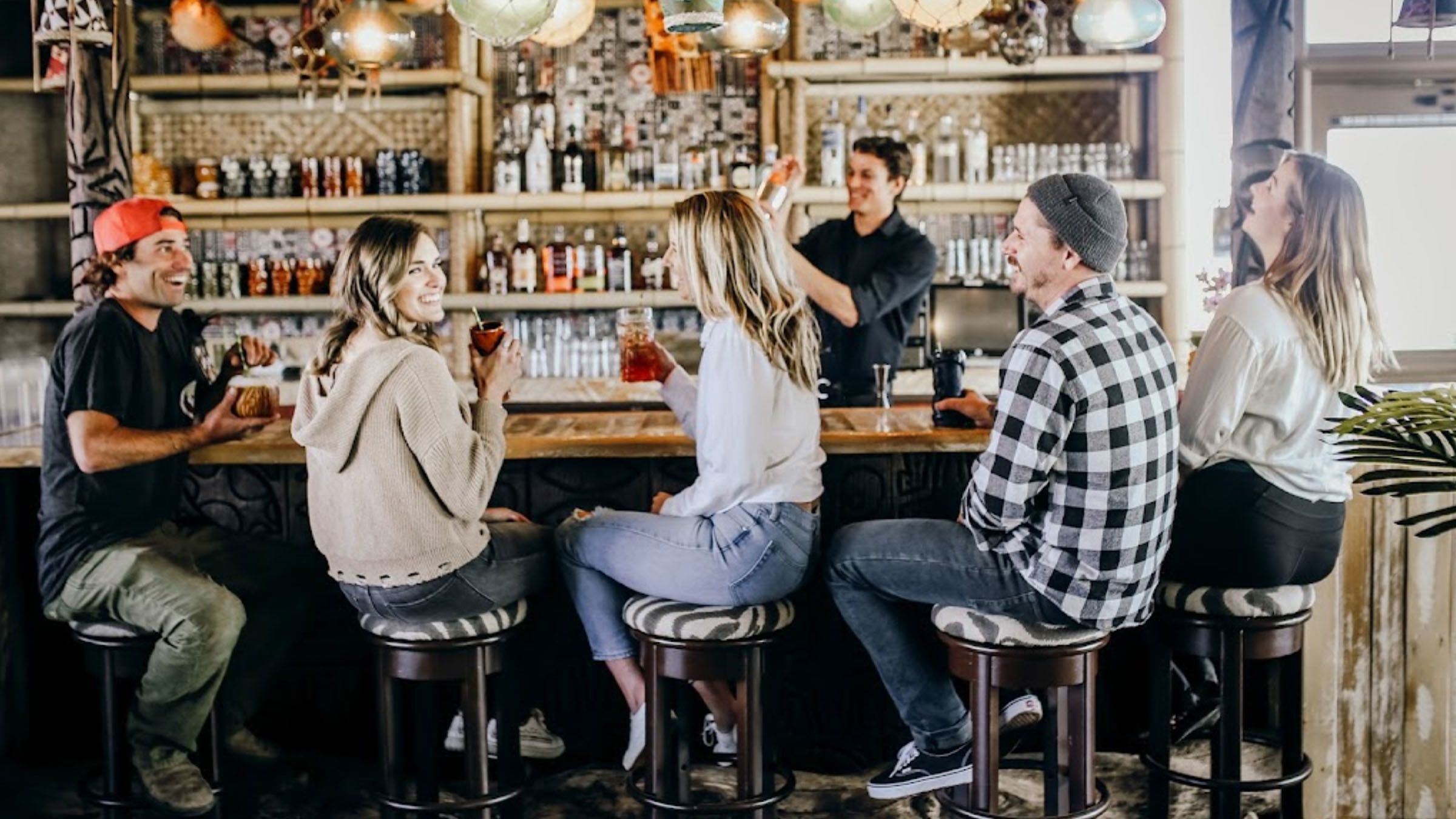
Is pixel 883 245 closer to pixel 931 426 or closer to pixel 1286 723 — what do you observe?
pixel 931 426

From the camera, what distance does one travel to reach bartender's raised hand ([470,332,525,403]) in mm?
2729

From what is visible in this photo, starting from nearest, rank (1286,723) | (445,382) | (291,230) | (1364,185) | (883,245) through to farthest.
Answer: (445,382) → (1286,723) → (883,245) → (1364,185) → (291,230)

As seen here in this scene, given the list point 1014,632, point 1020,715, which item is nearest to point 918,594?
point 1014,632

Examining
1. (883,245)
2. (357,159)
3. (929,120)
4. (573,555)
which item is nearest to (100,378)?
(573,555)

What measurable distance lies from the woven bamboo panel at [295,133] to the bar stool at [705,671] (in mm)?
3764

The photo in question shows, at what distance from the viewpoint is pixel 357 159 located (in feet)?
18.9

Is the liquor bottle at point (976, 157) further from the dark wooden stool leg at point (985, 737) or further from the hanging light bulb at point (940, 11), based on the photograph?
the dark wooden stool leg at point (985, 737)

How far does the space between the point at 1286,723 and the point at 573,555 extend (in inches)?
57.7

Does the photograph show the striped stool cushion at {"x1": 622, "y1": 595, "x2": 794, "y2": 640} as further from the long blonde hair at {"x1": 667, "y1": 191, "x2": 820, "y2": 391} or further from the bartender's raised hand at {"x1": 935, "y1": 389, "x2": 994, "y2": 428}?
the bartender's raised hand at {"x1": 935, "y1": 389, "x2": 994, "y2": 428}

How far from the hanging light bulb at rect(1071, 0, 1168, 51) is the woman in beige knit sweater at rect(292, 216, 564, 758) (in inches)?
81.8

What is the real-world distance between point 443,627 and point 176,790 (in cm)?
77

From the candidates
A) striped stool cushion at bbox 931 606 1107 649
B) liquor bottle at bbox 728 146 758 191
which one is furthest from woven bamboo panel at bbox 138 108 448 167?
striped stool cushion at bbox 931 606 1107 649

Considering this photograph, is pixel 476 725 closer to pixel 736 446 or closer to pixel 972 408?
pixel 736 446

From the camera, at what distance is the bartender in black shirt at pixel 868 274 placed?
4355 millimetres
